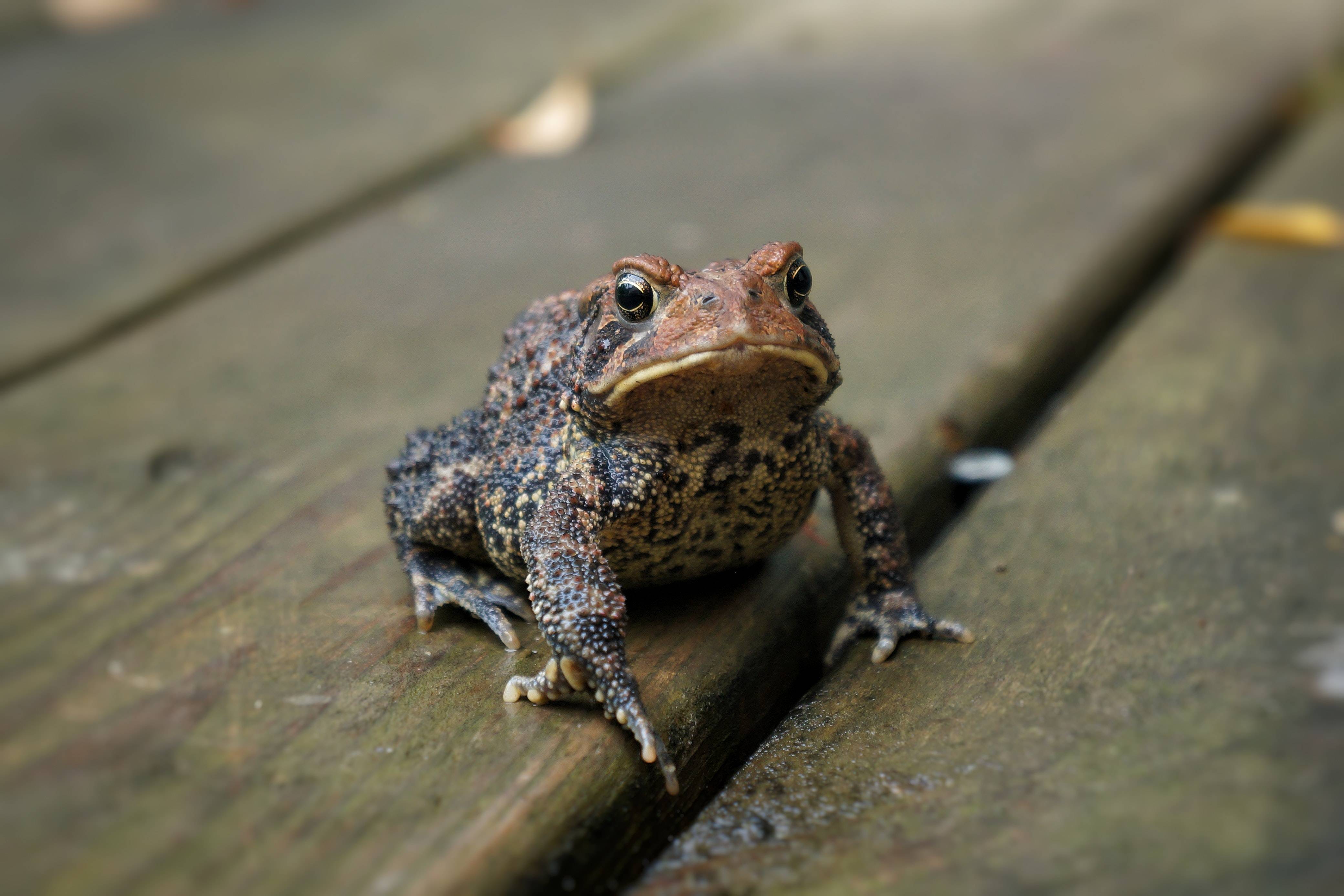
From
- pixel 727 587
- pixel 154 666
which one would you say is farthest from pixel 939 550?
pixel 154 666

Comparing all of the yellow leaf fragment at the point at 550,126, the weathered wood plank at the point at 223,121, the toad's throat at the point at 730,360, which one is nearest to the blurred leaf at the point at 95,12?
the weathered wood plank at the point at 223,121

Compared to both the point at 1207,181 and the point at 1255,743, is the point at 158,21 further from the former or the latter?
the point at 1255,743

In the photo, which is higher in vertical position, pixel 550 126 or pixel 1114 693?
pixel 550 126

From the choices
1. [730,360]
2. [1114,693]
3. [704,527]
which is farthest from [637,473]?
[1114,693]

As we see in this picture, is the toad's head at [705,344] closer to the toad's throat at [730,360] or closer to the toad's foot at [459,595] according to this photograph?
the toad's throat at [730,360]

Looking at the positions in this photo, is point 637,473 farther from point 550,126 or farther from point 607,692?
point 550,126

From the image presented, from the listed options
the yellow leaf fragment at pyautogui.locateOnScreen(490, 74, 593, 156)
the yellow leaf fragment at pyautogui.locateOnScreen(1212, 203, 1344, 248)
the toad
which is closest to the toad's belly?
the toad
